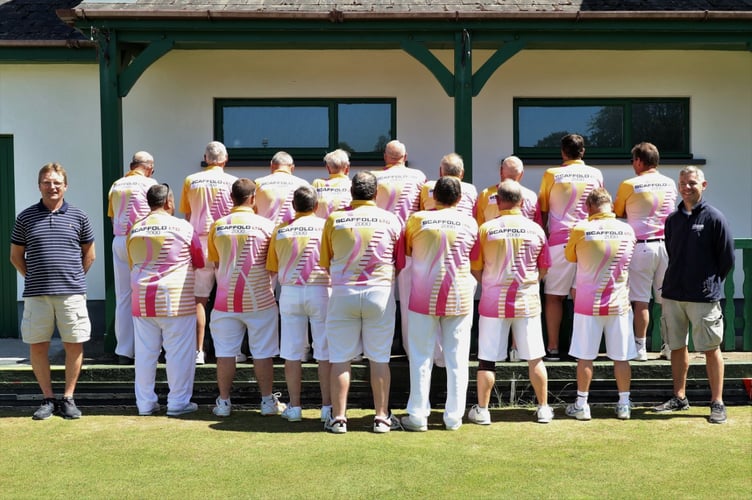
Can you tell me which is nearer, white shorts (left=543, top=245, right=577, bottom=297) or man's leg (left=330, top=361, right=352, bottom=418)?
man's leg (left=330, top=361, right=352, bottom=418)

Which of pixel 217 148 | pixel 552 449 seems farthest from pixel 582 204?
pixel 217 148

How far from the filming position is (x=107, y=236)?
308 inches

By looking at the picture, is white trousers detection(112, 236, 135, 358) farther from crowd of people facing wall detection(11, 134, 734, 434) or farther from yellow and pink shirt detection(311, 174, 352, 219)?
yellow and pink shirt detection(311, 174, 352, 219)

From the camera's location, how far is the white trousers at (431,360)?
257 inches

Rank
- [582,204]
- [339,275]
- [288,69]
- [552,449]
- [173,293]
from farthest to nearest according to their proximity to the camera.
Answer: [288,69], [582,204], [173,293], [339,275], [552,449]

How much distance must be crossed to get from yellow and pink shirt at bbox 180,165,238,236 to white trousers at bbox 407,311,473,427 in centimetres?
209

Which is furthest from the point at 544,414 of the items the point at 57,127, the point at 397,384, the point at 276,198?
the point at 57,127

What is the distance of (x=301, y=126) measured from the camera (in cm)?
982

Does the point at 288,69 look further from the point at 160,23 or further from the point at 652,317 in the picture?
the point at 652,317

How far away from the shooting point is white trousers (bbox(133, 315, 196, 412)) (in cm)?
695

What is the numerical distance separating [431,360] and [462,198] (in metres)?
1.42

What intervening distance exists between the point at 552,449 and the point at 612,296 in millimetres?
1409

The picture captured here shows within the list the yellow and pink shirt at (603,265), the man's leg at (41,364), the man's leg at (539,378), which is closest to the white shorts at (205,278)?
the man's leg at (41,364)

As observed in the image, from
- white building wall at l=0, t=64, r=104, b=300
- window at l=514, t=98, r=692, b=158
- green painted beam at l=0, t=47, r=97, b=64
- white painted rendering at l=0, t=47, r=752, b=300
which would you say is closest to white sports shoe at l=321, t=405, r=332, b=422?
white painted rendering at l=0, t=47, r=752, b=300
